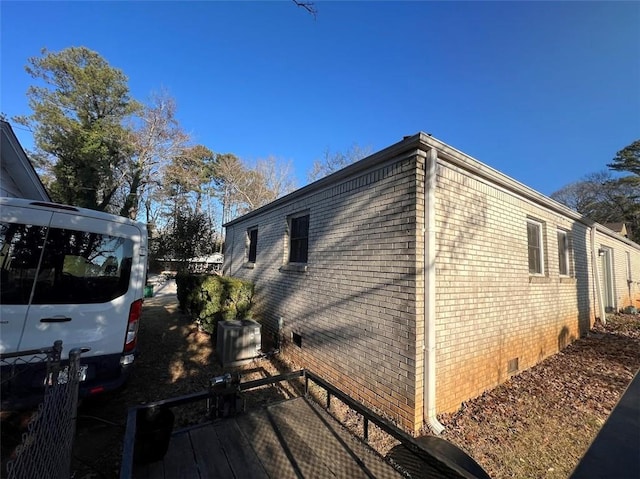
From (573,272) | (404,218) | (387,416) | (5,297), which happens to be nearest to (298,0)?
(404,218)

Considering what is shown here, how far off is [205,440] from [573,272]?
9.49m

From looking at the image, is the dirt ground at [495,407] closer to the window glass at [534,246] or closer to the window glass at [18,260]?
the window glass at [18,260]

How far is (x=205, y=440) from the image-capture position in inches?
98.9

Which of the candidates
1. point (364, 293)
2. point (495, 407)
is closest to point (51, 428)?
point (364, 293)

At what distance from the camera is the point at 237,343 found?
18.0 feet

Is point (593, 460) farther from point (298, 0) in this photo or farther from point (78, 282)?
point (78, 282)

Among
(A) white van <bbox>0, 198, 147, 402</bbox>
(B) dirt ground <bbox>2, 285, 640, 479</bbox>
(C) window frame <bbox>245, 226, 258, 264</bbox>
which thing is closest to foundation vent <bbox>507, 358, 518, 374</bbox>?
(B) dirt ground <bbox>2, 285, 640, 479</bbox>

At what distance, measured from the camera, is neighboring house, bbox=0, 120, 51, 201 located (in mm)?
4875

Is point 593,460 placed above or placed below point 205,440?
below

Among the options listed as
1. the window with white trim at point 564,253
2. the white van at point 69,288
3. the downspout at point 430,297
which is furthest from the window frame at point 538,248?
the white van at point 69,288

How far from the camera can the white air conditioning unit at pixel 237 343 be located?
5.41 m

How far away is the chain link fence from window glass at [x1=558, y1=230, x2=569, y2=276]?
978cm

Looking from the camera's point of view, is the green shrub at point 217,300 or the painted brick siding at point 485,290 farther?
the green shrub at point 217,300

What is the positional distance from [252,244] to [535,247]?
7860 millimetres
